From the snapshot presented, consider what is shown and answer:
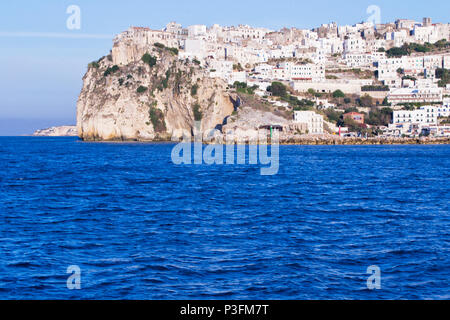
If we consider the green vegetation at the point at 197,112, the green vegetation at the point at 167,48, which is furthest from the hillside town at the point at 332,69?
the green vegetation at the point at 197,112

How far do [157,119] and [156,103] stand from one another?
9.01 ft

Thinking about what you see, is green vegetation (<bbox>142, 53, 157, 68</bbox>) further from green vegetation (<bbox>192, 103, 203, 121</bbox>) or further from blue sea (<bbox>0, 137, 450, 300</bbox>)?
blue sea (<bbox>0, 137, 450, 300</bbox>)

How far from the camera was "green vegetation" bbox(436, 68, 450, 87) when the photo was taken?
114m

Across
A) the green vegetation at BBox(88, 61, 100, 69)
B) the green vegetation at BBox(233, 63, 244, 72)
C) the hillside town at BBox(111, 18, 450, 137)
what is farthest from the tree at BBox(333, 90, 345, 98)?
the green vegetation at BBox(88, 61, 100, 69)

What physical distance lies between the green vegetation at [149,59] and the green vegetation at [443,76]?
60.0m

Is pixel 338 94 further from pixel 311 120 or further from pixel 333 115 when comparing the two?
pixel 311 120

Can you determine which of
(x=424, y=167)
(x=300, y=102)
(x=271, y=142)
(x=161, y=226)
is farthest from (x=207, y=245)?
(x=300, y=102)

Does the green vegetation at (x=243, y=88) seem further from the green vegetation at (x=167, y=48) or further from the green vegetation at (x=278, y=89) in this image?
the green vegetation at (x=167, y=48)

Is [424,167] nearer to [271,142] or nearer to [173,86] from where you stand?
[271,142]

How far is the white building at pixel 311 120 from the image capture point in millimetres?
83125

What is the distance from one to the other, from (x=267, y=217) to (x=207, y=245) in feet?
14.3

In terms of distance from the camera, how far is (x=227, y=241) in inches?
491
